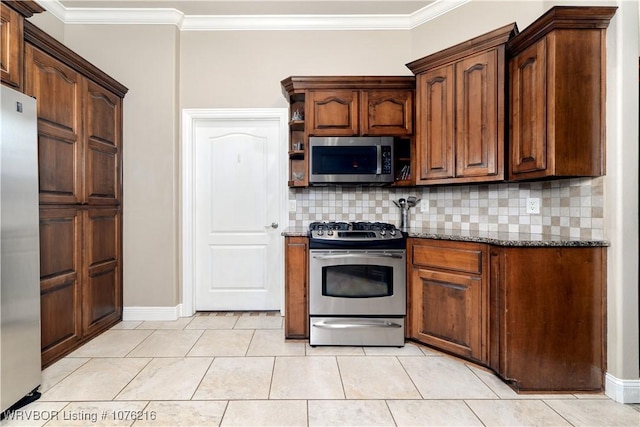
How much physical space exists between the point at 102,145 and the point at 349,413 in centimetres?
283

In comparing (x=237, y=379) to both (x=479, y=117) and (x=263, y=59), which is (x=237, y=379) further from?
(x=263, y=59)

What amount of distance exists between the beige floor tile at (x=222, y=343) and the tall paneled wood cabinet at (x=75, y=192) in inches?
36.2

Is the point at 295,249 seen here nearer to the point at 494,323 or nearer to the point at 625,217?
the point at 494,323

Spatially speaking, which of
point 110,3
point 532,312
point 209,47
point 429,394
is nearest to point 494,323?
point 532,312

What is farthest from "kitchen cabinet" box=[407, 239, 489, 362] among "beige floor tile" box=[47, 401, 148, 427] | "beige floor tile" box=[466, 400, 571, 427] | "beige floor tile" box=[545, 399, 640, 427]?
"beige floor tile" box=[47, 401, 148, 427]

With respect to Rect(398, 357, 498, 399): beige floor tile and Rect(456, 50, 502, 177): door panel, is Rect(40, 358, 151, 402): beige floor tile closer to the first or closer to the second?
Rect(398, 357, 498, 399): beige floor tile

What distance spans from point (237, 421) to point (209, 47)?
3.23 m

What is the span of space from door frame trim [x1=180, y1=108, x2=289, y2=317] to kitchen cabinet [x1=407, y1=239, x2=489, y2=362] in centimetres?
139

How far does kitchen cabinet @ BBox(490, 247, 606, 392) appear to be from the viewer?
1914mm

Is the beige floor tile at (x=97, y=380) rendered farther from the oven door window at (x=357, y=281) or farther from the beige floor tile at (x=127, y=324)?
the oven door window at (x=357, y=281)

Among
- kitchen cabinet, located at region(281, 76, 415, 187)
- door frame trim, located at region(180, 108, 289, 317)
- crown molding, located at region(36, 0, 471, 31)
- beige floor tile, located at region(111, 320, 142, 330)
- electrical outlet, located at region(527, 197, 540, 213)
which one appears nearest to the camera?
electrical outlet, located at region(527, 197, 540, 213)

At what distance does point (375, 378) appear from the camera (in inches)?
82.4

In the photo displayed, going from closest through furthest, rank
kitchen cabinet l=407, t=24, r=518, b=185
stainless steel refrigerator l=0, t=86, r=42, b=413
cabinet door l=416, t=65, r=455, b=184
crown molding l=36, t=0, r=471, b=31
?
stainless steel refrigerator l=0, t=86, r=42, b=413, kitchen cabinet l=407, t=24, r=518, b=185, cabinet door l=416, t=65, r=455, b=184, crown molding l=36, t=0, r=471, b=31

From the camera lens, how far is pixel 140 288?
10.4 ft
